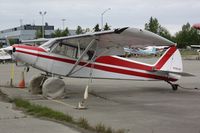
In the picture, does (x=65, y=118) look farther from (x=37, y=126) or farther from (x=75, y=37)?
(x=75, y=37)

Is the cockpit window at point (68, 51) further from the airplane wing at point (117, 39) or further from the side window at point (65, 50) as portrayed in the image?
the airplane wing at point (117, 39)

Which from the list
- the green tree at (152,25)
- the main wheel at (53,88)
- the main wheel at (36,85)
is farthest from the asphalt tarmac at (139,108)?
the green tree at (152,25)

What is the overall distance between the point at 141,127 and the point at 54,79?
5941 millimetres

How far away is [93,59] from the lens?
15.1 m

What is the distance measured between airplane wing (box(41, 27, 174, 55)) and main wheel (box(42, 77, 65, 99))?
1902mm

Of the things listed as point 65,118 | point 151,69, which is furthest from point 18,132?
point 151,69

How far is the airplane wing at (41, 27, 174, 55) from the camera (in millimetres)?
12094

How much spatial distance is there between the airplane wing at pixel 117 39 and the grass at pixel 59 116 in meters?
3.61

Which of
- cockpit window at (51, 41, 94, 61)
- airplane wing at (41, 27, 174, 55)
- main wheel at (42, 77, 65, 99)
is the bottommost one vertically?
main wheel at (42, 77, 65, 99)

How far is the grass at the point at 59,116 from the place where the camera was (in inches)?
299

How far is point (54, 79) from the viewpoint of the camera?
13430 mm

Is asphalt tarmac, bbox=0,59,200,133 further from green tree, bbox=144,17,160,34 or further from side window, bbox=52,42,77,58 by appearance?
green tree, bbox=144,17,160,34

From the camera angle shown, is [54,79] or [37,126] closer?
[37,126]

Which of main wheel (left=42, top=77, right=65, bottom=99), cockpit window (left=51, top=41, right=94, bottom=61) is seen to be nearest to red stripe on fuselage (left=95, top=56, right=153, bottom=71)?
cockpit window (left=51, top=41, right=94, bottom=61)
